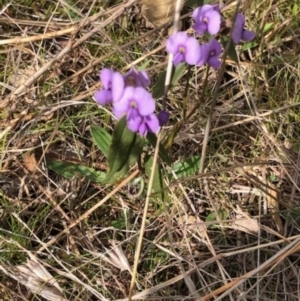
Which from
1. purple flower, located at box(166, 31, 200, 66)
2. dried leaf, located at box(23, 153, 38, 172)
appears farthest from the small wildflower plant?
dried leaf, located at box(23, 153, 38, 172)

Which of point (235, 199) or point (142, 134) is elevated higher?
point (142, 134)

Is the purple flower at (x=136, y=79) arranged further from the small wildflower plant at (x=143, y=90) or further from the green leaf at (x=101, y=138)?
the green leaf at (x=101, y=138)

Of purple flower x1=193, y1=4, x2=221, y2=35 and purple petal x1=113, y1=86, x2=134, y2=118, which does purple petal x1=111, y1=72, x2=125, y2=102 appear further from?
purple flower x1=193, y1=4, x2=221, y2=35

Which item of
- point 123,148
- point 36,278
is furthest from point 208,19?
point 36,278

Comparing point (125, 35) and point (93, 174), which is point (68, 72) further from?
point (93, 174)

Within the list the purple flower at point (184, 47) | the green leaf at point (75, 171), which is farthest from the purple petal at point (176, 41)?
the green leaf at point (75, 171)

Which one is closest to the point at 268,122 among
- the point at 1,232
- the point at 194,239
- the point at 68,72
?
the point at 194,239

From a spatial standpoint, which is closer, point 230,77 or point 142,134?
point 142,134
